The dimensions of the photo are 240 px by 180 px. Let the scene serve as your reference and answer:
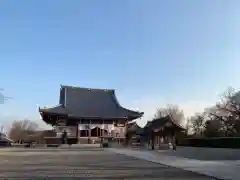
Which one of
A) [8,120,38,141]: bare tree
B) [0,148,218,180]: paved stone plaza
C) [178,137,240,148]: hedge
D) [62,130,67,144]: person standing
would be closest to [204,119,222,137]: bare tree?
[178,137,240,148]: hedge

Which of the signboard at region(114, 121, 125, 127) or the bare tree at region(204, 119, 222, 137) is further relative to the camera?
the signboard at region(114, 121, 125, 127)

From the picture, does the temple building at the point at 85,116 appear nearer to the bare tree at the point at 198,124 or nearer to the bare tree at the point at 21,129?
the bare tree at the point at 198,124

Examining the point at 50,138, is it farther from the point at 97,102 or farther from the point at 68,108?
the point at 97,102

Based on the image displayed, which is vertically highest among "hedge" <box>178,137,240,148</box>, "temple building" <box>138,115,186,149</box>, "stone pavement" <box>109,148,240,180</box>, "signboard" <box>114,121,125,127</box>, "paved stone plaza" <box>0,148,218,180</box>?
"signboard" <box>114,121,125,127</box>

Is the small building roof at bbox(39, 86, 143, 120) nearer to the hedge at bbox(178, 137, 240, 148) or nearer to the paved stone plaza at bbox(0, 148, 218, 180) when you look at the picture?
the hedge at bbox(178, 137, 240, 148)

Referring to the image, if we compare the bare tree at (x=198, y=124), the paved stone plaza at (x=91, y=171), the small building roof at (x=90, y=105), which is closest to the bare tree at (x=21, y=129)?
the small building roof at (x=90, y=105)

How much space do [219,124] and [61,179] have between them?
41001mm

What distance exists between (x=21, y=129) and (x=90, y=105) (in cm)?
4438

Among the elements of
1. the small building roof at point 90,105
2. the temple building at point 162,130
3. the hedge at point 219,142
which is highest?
the small building roof at point 90,105

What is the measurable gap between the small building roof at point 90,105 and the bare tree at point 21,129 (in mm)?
27161

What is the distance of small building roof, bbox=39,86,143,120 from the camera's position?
175ft

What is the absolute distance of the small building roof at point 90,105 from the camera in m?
53.2

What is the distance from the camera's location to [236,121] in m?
44.1

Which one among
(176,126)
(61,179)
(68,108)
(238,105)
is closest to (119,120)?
(68,108)
